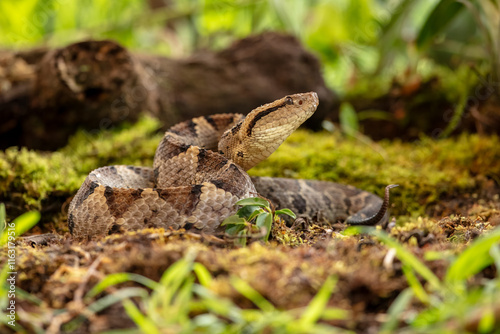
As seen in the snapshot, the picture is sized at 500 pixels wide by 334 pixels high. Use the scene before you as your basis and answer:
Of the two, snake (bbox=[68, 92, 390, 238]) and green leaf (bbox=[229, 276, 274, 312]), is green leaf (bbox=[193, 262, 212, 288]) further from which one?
snake (bbox=[68, 92, 390, 238])

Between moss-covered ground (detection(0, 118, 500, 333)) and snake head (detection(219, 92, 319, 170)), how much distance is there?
0.78m

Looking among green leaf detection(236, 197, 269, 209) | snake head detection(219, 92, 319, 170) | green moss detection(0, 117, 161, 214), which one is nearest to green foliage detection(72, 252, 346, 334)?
green leaf detection(236, 197, 269, 209)

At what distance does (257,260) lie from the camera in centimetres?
223

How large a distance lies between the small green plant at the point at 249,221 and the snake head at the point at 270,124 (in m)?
0.82

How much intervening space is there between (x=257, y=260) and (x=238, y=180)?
1.26 meters

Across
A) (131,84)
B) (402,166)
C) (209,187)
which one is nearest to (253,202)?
(209,187)

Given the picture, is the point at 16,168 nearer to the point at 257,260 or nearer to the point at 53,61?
the point at 53,61

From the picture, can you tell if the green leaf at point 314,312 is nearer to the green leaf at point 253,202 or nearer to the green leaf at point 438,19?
the green leaf at point 253,202

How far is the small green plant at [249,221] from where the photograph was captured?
2.86 meters

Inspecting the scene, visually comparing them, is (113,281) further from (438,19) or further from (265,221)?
(438,19)

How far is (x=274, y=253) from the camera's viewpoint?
7.66 feet

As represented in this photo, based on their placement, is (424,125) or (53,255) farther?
(424,125)

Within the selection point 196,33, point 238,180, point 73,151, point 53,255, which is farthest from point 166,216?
point 196,33

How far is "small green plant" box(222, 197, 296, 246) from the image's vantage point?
2862mm
